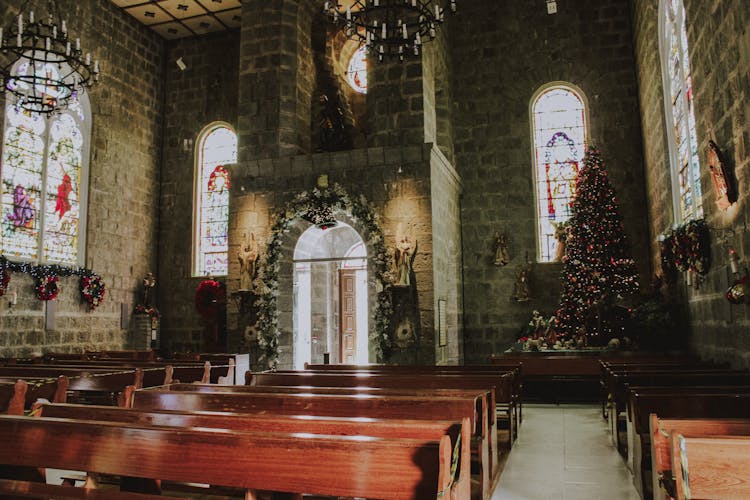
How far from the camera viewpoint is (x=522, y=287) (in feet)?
40.7

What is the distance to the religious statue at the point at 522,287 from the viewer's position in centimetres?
1234

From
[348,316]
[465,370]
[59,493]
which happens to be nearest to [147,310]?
[348,316]

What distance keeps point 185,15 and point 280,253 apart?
710cm

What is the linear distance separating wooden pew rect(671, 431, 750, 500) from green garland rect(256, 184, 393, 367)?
25.9 feet

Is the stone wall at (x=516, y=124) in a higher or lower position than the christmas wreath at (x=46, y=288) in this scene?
higher

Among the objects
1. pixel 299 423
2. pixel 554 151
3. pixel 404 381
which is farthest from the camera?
pixel 554 151

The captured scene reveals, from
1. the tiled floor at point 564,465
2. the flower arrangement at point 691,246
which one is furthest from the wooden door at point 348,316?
the flower arrangement at point 691,246

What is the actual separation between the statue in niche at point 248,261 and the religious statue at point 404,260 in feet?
9.26

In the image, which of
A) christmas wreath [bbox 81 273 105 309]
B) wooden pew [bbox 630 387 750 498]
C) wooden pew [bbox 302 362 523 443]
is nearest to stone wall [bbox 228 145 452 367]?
wooden pew [bbox 302 362 523 443]

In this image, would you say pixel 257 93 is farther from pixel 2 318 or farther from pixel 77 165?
pixel 2 318

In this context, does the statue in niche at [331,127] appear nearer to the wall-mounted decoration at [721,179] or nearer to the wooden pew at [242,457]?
the wall-mounted decoration at [721,179]

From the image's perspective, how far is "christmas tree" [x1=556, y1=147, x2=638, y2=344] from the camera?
10492 millimetres

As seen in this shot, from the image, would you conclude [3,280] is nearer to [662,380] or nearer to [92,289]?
[92,289]

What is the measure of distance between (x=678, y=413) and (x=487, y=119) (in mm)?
10141
